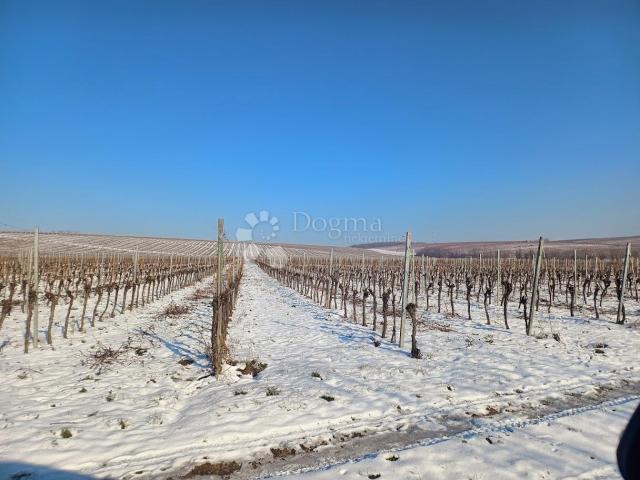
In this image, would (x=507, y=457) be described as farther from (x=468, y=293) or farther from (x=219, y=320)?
(x=468, y=293)

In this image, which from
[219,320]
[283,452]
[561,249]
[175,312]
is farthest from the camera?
[561,249]

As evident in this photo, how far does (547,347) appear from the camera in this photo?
823 cm

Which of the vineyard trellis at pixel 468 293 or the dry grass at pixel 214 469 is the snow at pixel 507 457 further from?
the vineyard trellis at pixel 468 293

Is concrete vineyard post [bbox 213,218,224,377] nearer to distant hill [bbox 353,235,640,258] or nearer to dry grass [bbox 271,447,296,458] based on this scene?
dry grass [bbox 271,447,296,458]

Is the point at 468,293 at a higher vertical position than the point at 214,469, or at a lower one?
higher

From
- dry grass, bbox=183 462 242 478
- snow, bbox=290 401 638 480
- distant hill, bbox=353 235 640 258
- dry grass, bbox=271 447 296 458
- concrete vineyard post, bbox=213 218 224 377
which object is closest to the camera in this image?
snow, bbox=290 401 638 480

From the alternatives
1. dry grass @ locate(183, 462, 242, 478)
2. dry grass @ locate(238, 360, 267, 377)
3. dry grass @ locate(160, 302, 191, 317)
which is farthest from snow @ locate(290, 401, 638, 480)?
dry grass @ locate(160, 302, 191, 317)

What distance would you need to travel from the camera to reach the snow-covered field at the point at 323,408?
360 cm

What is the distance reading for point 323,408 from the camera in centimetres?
486

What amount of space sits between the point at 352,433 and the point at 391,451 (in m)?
0.57

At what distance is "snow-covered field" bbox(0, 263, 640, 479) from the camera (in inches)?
142

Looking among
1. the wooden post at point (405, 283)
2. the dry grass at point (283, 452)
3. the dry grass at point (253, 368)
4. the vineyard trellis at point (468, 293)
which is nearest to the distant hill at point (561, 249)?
the vineyard trellis at point (468, 293)

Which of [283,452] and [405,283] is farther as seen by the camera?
[405,283]

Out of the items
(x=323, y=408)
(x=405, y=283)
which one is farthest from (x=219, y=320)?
(x=405, y=283)
